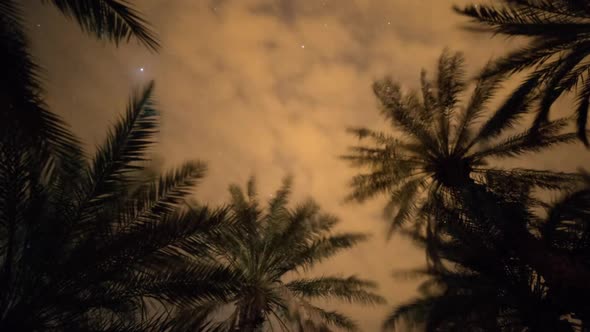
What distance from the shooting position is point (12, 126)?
288 centimetres

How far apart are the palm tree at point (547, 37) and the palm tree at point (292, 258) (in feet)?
17.8

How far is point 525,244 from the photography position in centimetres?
605

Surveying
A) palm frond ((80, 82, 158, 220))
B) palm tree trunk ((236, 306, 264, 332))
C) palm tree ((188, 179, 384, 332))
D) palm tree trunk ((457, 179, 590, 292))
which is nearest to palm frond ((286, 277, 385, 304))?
palm tree ((188, 179, 384, 332))

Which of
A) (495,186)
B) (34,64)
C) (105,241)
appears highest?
(495,186)

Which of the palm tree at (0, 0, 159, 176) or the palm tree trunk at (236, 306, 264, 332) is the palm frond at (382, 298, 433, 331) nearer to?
the palm tree trunk at (236, 306, 264, 332)

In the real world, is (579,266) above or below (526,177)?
below

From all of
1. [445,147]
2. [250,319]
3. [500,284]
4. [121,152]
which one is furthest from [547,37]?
[250,319]

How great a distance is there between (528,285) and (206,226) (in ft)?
18.5

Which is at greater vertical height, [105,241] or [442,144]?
[442,144]

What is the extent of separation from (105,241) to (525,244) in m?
6.82

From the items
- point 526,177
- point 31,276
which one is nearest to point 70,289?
point 31,276

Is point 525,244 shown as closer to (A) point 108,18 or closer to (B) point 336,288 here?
(B) point 336,288

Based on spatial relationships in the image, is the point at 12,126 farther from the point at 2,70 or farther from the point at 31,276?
the point at 31,276

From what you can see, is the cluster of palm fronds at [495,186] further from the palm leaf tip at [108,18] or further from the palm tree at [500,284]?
the palm leaf tip at [108,18]
